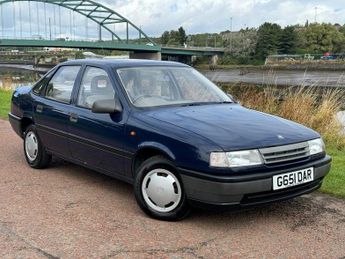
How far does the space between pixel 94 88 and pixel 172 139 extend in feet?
5.15

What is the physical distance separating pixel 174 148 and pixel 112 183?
1782 millimetres

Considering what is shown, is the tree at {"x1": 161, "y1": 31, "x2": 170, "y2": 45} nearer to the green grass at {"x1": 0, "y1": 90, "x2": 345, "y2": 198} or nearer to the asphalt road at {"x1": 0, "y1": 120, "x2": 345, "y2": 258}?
the green grass at {"x1": 0, "y1": 90, "x2": 345, "y2": 198}

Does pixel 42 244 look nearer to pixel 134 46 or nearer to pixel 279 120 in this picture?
pixel 279 120

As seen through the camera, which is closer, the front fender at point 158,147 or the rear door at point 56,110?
the front fender at point 158,147

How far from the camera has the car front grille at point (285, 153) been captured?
3979 millimetres

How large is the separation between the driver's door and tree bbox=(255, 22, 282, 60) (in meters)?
97.6

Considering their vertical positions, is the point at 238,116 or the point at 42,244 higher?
the point at 238,116

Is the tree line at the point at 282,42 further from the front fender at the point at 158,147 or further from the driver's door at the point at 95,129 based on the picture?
the front fender at the point at 158,147

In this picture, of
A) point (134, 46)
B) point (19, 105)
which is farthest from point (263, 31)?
point (19, 105)

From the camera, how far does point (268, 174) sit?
394 centimetres

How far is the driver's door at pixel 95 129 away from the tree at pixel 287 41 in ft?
337

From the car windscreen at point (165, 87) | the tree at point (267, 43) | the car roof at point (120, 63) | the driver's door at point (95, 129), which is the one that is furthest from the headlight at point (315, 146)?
the tree at point (267, 43)

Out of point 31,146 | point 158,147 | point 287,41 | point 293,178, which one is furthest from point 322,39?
point 158,147

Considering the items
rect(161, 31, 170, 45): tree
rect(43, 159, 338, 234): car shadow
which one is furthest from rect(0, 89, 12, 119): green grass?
rect(161, 31, 170, 45): tree
